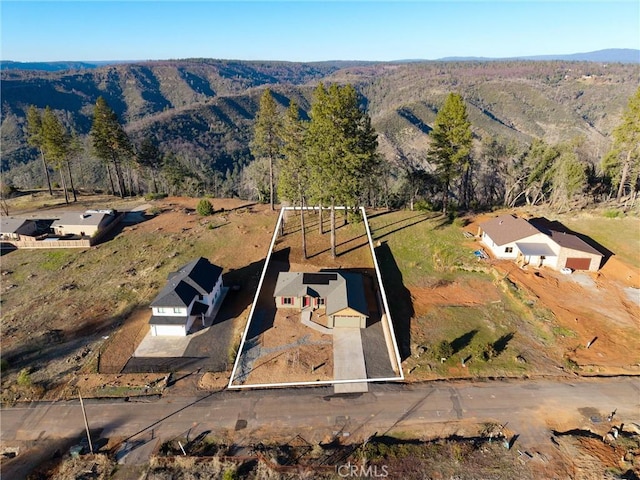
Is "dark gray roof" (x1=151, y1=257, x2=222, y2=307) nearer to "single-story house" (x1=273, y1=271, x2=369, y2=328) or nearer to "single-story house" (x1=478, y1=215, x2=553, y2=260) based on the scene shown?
"single-story house" (x1=273, y1=271, x2=369, y2=328)

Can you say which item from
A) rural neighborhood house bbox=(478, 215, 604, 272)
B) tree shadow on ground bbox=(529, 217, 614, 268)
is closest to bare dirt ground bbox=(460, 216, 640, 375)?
rural neighborhood house bbox=(478, 215, 604, 272)

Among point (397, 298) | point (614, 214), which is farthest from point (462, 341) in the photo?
point (614, 214)

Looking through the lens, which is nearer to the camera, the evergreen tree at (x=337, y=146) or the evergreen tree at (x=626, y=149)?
the evergreen tree at (x=337, y=146)

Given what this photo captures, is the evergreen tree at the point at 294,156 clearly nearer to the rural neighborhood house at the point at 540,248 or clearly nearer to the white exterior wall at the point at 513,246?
the white exterior wall at the point at 513,246

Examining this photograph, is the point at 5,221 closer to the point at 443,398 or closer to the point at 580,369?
the point at 443,398

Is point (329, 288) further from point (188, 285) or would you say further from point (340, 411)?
point (188, 285)

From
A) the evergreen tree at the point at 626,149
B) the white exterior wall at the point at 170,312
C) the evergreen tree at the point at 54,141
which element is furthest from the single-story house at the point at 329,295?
the evergreen tree at the point at 54,141

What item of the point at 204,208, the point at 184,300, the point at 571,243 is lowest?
the point at 184,300
